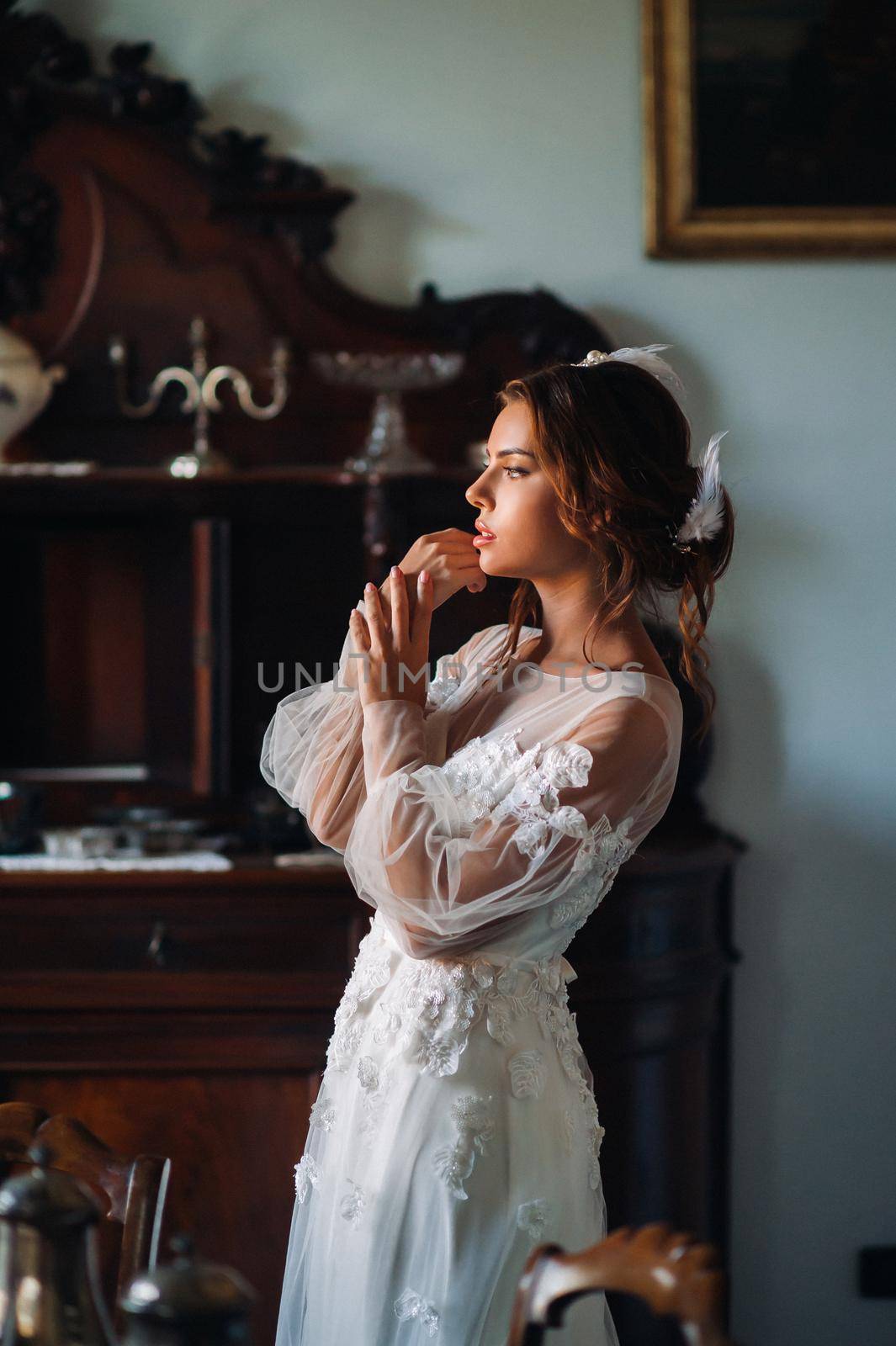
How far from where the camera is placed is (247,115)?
110 inches

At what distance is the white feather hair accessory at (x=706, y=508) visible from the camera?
1577 mm

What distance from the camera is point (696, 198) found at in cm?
282

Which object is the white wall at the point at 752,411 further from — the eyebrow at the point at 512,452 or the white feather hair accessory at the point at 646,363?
the eyebrow at the point at 512,452

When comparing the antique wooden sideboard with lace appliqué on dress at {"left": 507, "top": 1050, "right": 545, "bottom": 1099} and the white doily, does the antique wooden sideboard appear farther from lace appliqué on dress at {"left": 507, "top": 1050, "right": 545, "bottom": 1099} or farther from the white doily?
lace appliqué on dress at {"left": 507, "top": 1050, "right": 545, "bottom": 1099}

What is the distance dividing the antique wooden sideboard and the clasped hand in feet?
3.31

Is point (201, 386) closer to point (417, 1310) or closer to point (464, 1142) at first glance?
point (464, 1142)

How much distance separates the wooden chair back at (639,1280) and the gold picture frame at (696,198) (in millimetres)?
2230

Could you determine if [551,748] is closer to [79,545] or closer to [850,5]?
[79,545]

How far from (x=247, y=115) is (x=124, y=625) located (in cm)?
109

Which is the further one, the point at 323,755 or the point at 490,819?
the point at 323,755

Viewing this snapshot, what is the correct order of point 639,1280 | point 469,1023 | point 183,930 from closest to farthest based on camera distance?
1. point 639,1280
2. point 469,1023
3. point 183,930

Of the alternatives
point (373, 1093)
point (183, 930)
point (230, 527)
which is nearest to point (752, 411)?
point (230, 527)

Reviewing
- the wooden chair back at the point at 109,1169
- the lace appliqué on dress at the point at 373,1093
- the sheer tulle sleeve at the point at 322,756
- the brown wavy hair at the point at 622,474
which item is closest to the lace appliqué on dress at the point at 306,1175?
the lace appliqué on dress at the point at 373,1093

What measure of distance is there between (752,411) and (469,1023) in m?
1.78
